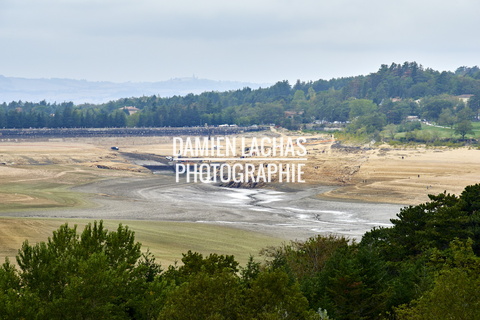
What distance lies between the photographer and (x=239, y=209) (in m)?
63.0

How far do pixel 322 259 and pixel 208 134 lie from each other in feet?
426

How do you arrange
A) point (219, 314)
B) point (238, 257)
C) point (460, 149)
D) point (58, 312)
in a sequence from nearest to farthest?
point (219, 314) < point (58, 312) < point (238, 257) < point (460, 149)

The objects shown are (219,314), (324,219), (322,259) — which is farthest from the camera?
(324,219)

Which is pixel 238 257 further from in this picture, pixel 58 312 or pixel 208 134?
pixel 208 134

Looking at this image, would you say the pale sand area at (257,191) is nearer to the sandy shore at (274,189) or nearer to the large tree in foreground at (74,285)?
the sandy shore at (274,189)

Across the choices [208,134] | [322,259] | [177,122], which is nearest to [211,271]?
[322,259]

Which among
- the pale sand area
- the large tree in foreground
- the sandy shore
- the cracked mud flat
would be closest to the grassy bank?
the pale sand area

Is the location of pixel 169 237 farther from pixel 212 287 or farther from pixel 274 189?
pixel 274 189

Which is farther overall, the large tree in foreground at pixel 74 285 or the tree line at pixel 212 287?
the large tree in foreground at pixel 74 285

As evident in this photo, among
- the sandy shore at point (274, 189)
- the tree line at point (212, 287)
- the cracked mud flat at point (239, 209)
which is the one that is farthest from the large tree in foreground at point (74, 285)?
the sandy shore at point (274, 189)

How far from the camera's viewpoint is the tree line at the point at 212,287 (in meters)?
18.3

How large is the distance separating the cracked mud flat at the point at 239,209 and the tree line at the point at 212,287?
2372 cm

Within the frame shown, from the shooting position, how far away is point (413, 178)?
76375 millimetres

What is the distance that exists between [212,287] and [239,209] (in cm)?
4455
